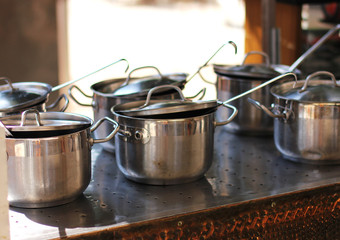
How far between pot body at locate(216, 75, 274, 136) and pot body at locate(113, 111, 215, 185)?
0.49 meters

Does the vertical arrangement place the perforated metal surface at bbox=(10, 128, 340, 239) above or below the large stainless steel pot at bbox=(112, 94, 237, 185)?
below

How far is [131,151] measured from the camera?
1.32 metres

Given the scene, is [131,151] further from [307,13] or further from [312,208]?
[307,13]

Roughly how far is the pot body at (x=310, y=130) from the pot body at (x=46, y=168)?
2.12ft

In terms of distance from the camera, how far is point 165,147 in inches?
50.4

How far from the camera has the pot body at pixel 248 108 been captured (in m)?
1.80

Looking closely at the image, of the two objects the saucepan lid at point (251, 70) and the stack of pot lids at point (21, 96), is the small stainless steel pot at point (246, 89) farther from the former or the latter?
the stack of pot lids at point (21, 96)

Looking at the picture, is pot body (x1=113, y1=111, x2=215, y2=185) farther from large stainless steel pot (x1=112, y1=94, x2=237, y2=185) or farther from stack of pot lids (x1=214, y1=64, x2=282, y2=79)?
stack of pot lids (x1=214, y1=64, x2=282, y2=79)

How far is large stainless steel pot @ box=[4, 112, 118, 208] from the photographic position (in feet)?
3.65

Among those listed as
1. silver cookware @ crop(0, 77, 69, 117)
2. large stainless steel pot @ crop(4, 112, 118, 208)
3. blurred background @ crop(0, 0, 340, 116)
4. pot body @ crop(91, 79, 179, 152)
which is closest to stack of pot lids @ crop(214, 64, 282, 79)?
pot body @ crop(91, 79, 179, 152)

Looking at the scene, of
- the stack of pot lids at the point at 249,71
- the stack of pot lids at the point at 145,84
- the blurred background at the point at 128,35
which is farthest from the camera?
the blurred background at the point at 128,35

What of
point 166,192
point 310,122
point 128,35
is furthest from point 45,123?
point 128,35

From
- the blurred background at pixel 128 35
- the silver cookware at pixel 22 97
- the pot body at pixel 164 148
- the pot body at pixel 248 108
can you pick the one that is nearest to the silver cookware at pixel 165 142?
the pot body at pixel 164 148

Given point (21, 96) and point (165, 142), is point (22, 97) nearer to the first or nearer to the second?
point (21, 96)
